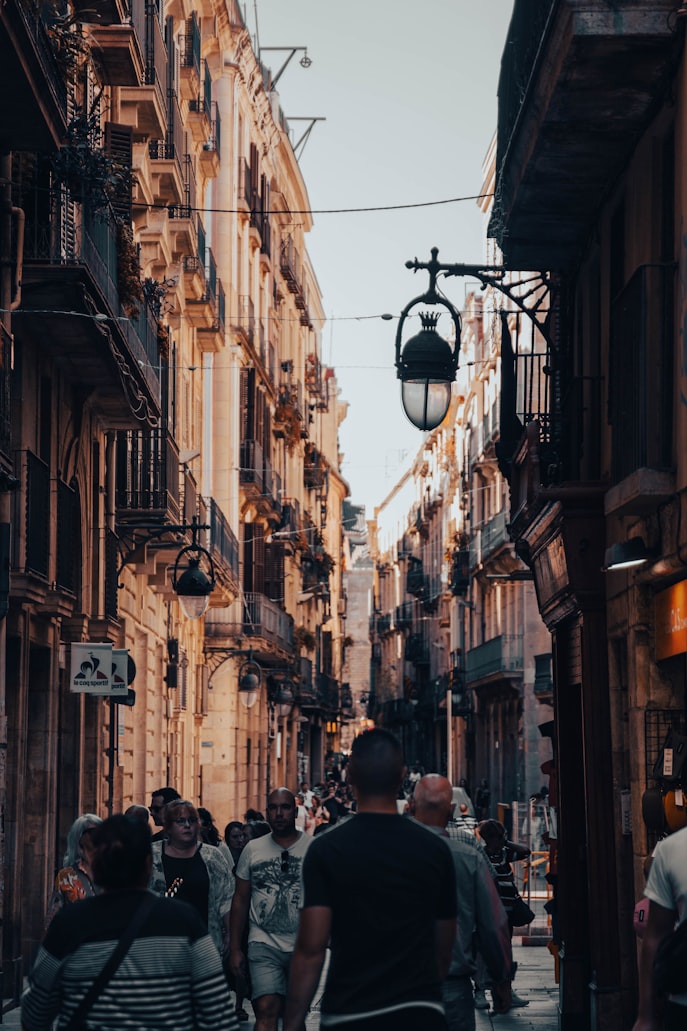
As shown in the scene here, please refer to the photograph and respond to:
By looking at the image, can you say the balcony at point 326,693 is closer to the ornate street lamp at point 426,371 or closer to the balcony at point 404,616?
the balcony at point 404,616

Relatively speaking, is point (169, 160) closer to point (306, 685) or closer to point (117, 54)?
point (117, 54)

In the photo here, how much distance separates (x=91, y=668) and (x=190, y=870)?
716 cm

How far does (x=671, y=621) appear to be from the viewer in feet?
37.3

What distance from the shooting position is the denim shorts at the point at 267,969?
10.4 metres

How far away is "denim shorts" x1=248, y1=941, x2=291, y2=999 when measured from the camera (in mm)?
10359

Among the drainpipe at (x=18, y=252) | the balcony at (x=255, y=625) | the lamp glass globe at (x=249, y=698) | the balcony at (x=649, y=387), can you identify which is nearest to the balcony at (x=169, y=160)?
the drainpipe at (x=18, y=252)

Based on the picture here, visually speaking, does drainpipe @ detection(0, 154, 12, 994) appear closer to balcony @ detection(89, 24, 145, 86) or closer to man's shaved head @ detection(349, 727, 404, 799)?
balcony @ detection(89, 24, 145, 86)

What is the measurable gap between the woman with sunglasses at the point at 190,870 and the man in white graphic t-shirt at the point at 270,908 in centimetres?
20

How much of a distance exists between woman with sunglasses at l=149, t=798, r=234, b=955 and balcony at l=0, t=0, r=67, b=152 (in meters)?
5.22

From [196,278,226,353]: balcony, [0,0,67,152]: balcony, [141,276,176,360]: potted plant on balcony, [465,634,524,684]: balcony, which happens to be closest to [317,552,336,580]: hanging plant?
[465,634,524,684]: balcony

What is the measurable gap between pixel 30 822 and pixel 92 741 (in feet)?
12.2

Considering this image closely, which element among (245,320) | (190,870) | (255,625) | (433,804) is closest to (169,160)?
(255,625)

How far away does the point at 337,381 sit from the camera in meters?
91.2

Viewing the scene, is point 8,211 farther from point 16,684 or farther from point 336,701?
point 336,701
